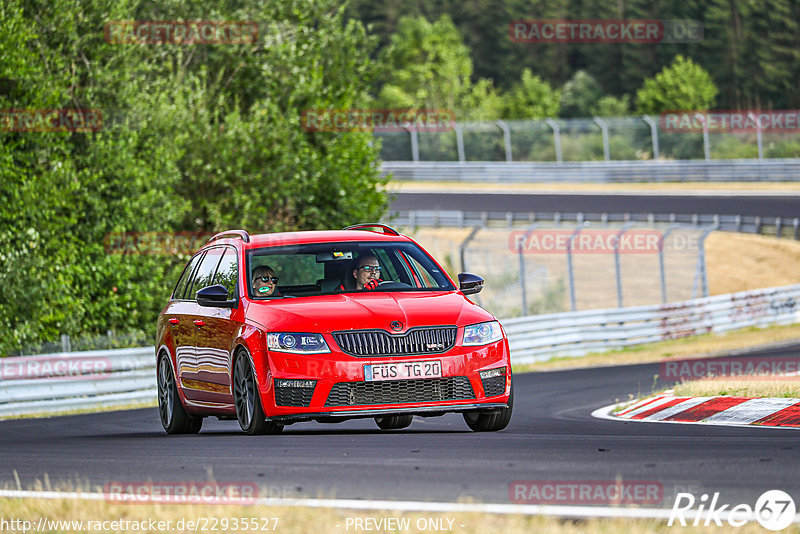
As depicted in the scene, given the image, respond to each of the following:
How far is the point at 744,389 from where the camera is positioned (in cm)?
1168

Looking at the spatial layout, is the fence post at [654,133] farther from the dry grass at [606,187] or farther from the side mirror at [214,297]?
the side mirror at [214,297]

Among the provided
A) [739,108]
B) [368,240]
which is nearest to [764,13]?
[739,108]

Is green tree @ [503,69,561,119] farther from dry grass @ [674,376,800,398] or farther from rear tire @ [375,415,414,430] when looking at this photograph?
rear tire @ [375,415,414,430]

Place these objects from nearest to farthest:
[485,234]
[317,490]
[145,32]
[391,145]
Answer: [317,490] < [145,32] < [485,234] < [391,145]

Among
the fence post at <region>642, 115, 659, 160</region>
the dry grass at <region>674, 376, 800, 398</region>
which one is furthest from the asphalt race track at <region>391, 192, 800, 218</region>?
the dry grass at <region>674, 376, 800, 398</region>

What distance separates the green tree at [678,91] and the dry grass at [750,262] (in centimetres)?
5045

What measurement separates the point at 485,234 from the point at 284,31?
1337cm

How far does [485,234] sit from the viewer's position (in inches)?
1722

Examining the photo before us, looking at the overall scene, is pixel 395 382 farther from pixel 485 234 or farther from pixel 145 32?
pixel 485 234

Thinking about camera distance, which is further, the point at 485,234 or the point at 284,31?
the point at 485,234

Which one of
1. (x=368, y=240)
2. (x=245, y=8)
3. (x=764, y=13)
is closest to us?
(x=368, y=240)

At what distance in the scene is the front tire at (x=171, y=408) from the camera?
1098 cm

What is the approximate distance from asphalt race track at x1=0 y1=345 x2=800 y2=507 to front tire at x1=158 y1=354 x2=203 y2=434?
368 mm

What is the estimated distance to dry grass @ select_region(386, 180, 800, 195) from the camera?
164 ft
